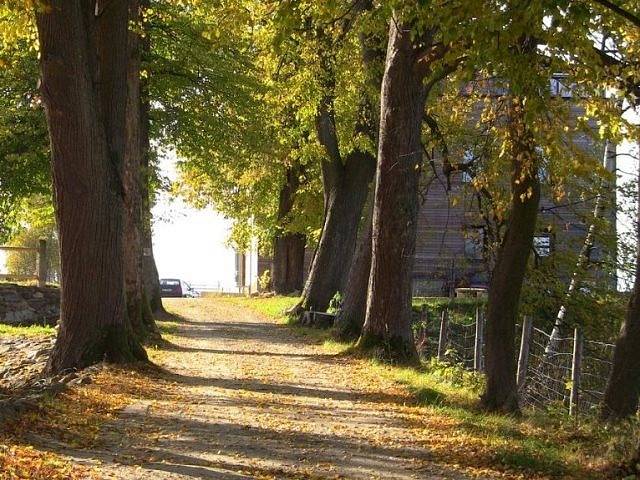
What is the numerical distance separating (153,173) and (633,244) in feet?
46.6

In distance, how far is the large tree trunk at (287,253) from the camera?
1485 inches

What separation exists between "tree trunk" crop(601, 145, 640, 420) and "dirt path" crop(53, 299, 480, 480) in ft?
7.19

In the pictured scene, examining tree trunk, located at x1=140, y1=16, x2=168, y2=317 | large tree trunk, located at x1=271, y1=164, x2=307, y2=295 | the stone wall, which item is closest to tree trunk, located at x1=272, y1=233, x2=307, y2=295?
large tree trunk, located at x1=271, y1=164, x2=307, y2=295

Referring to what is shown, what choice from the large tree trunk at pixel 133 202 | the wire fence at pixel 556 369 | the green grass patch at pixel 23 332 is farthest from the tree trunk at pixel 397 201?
the green grass patch at pixel 23 332

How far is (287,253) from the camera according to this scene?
130 ft

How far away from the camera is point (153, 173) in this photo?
27016 mm

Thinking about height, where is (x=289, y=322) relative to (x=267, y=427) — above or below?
above

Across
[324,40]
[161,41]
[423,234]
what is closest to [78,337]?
[324,40]

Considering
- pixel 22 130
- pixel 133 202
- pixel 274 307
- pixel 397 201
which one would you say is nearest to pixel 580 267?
pixel 397 201

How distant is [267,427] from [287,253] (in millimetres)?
30032

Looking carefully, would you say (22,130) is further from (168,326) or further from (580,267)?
(580,267)

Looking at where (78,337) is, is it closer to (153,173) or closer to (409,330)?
(409,330)

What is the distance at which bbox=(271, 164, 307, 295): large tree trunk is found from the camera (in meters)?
37.7

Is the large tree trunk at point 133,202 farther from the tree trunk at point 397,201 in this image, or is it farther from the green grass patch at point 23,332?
the tree trunk at point 397,201
